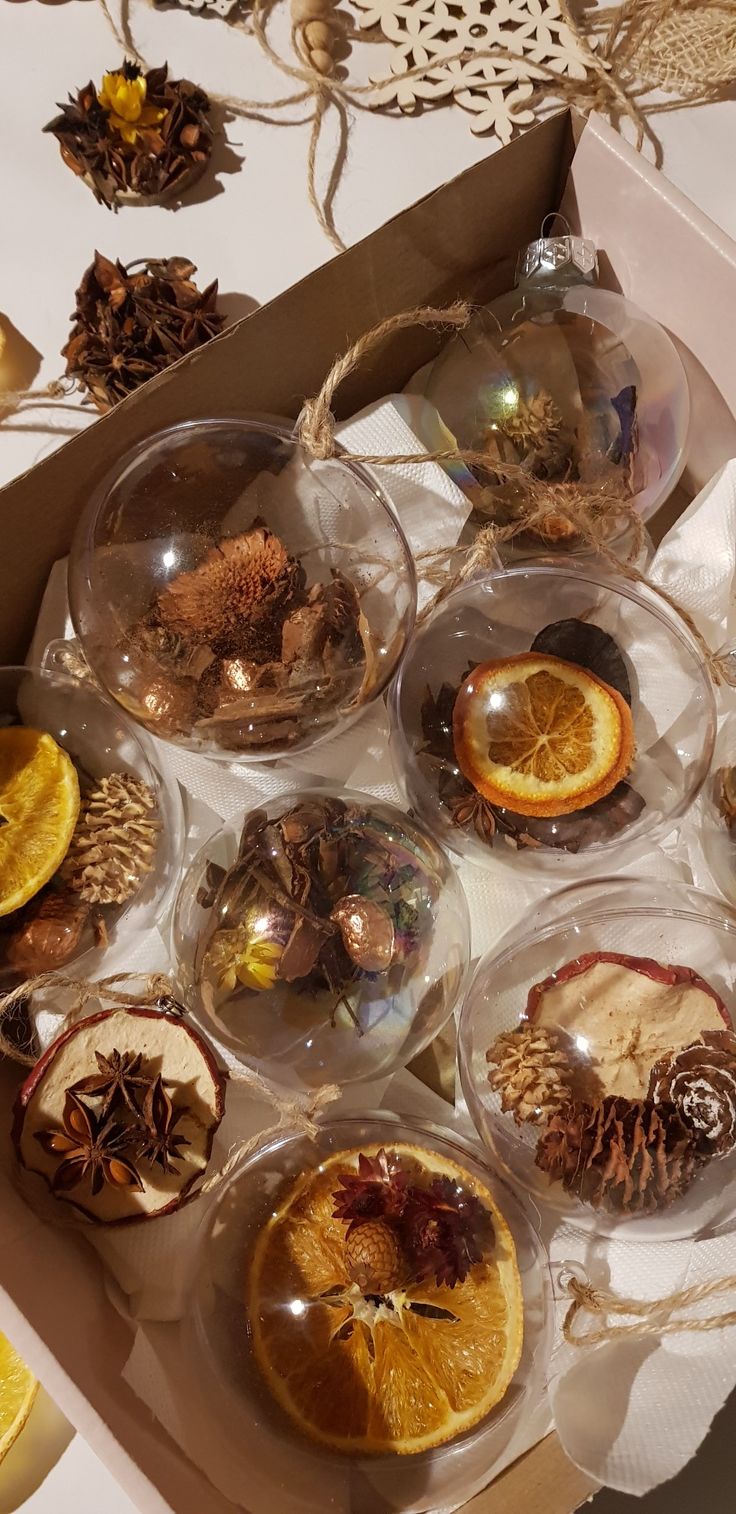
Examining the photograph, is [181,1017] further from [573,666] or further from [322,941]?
[573,666]

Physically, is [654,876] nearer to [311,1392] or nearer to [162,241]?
[311,1392]

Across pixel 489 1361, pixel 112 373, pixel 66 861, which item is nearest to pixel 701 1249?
pixel 489 1361

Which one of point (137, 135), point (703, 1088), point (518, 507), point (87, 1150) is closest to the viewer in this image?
point (703, 1088)

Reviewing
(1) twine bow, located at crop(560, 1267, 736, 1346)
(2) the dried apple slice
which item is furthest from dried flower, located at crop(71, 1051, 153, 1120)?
(1) twine bow, located at crop(560, 1267, 736, 1346)

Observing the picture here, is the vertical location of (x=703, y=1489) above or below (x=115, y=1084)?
below

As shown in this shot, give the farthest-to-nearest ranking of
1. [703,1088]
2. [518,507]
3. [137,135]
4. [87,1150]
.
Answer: [137,135] < [518,507] < [87,1150] < [703,1088]

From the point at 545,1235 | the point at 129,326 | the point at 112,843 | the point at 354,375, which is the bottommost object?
the point at 545,1235

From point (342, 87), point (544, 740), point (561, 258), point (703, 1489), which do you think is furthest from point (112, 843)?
point (703, 1489)

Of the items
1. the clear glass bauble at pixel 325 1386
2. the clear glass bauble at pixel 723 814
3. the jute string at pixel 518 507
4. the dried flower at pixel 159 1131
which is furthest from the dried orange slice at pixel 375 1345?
the jute string at pixel 518 507
